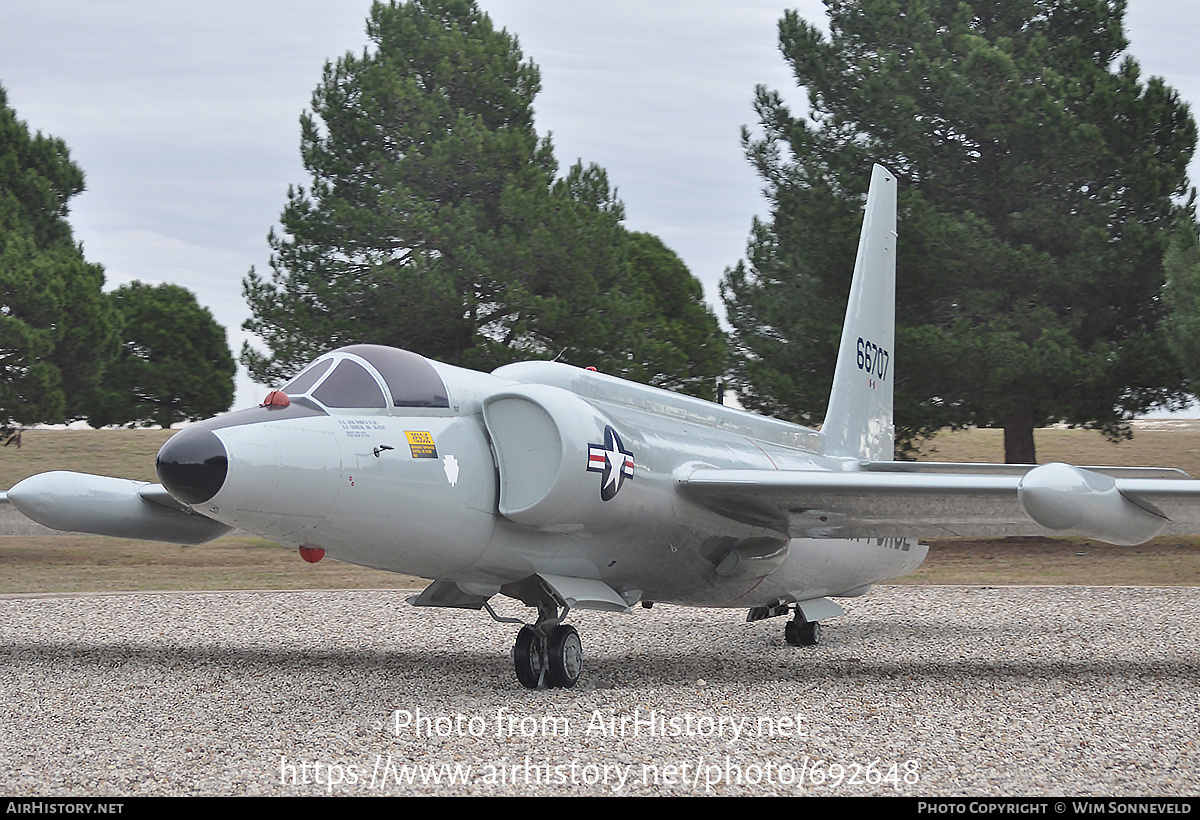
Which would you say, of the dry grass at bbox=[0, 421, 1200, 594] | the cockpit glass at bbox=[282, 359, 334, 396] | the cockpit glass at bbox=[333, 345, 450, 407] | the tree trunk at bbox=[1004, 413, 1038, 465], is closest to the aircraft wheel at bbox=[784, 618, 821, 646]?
the cockpit glass at bbox=[333, 345, 450, 407]

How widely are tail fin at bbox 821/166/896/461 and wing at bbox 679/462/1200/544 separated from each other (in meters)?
2.37

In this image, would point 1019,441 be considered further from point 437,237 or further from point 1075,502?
point 1075,502

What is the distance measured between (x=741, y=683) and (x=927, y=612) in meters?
6.69

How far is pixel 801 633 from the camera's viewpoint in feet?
40.5

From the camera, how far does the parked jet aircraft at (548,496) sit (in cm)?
736

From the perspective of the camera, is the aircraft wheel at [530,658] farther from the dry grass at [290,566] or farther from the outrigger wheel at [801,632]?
the dry grass at [290,566]

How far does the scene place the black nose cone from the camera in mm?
6816

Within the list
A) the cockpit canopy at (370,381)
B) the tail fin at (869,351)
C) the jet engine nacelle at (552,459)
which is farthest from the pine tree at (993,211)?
the cockpit canopy at (370,381)

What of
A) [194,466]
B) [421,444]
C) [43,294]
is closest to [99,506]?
[421,444]

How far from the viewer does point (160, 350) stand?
5497cm

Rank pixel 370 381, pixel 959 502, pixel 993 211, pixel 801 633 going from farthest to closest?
pixel 993 211 < pixel 801 633 < pixel 959 502 < pixel 370 381

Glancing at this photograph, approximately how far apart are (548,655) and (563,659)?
0.11m
